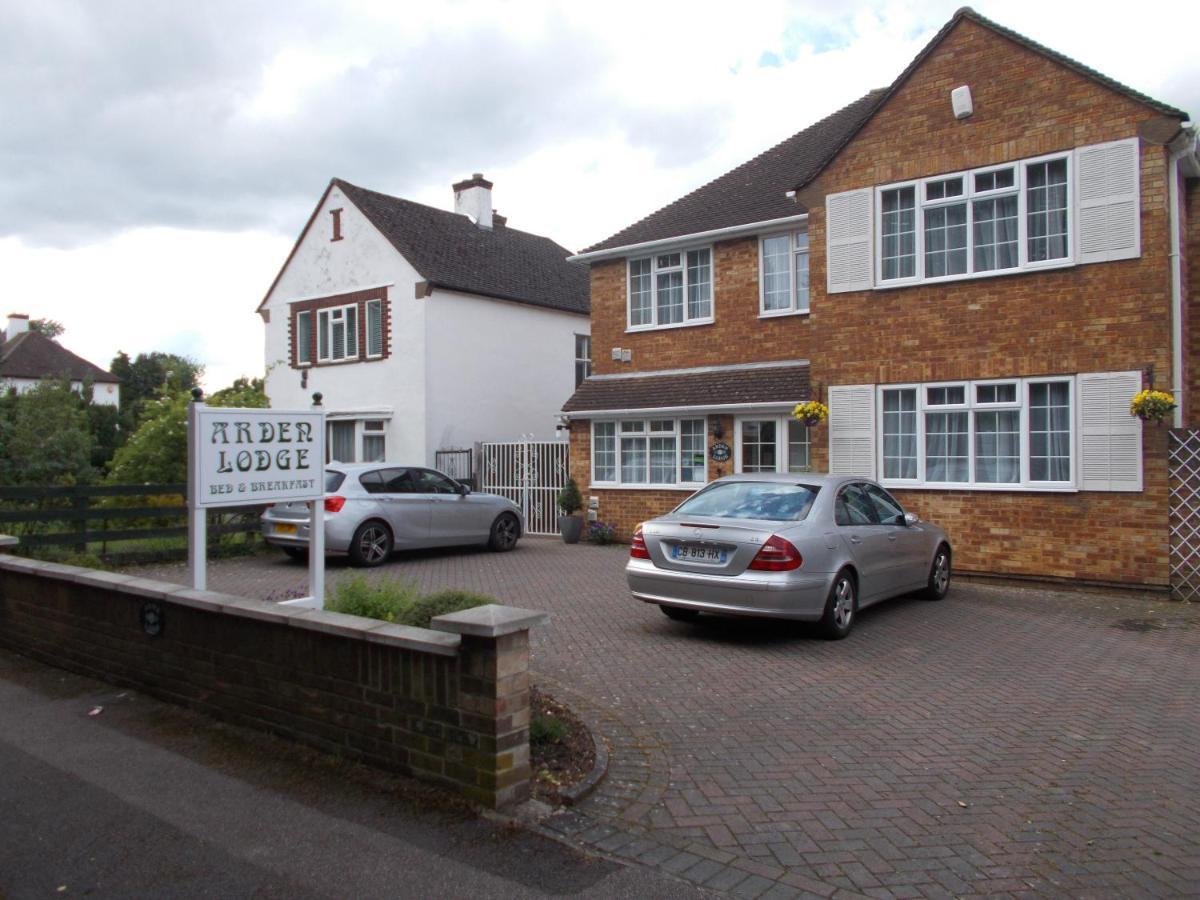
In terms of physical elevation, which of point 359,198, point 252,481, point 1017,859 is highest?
point 359,198

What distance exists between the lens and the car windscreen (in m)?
8.98

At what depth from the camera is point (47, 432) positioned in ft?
115

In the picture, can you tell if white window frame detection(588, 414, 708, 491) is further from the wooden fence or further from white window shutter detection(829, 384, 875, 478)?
the wooden fence

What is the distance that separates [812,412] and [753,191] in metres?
5.78

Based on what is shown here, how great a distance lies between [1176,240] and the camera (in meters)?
12.1

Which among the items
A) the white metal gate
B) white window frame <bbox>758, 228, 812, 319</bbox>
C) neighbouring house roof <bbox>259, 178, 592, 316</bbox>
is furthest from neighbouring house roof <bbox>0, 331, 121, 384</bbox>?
white window frame <bbox>758, 228, 812, 319</bbox>

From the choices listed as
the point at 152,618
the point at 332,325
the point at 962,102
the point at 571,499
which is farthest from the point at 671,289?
the point at 152,618

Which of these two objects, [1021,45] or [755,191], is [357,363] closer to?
[755,191]

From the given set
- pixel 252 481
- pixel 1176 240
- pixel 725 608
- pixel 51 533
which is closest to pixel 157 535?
pixel 51 533

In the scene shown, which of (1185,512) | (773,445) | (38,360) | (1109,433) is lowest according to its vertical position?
(1185,512)

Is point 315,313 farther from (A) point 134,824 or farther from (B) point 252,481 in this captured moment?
(A) point 134,824

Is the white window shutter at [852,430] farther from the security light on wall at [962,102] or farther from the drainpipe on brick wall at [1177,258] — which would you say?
the security light on wall at [962,102]

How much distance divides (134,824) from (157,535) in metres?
10.7

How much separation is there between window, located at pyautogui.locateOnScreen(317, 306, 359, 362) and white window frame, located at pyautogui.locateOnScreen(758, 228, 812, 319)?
11.2 metres
